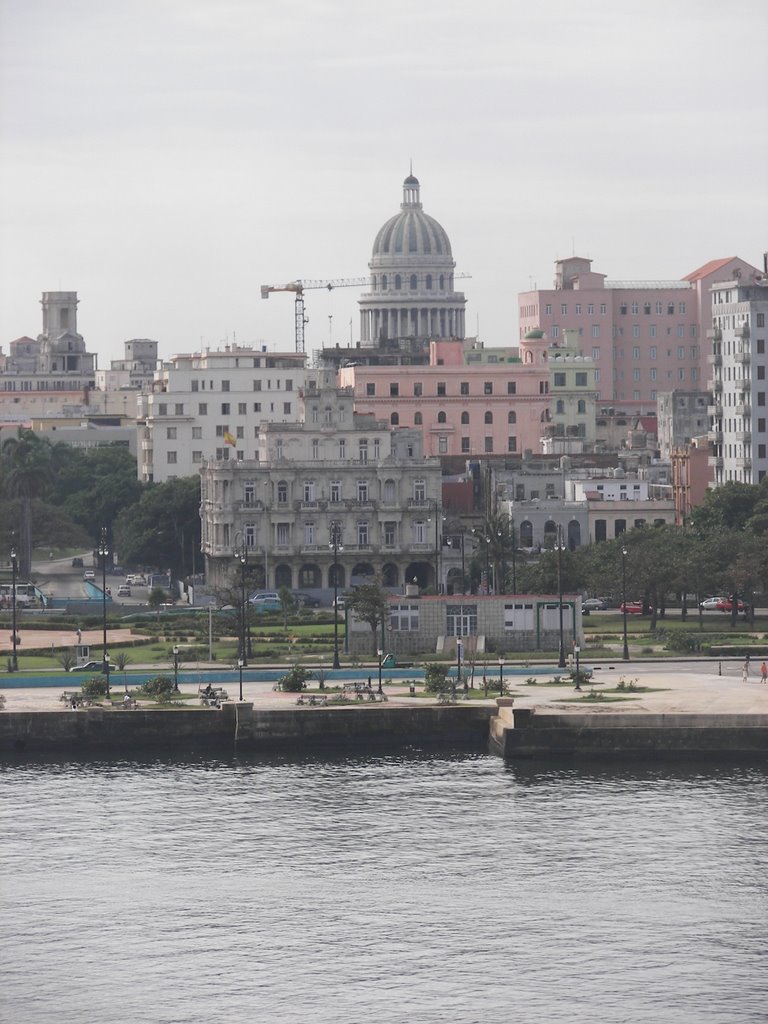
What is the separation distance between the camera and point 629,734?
9769 centimetres

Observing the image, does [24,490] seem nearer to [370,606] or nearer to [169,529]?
[169,529]

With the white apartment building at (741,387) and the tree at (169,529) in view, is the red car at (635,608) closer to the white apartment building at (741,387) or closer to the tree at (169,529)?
the white apartment building at (741,387)

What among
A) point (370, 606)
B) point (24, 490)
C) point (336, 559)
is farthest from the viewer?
point (24, 490)

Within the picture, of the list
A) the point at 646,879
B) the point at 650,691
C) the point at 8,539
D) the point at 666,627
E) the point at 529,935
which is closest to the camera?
the point at 529,935

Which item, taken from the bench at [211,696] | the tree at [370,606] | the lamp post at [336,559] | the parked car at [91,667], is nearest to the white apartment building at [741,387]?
the lamp post at [336,559]

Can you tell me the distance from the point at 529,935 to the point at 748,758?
2819cm

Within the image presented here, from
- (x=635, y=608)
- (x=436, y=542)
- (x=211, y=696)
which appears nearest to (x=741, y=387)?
(x=436, y=542)

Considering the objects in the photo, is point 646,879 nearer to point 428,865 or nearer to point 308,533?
point 428,865

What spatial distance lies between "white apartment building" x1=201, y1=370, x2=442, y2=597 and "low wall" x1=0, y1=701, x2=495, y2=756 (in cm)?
6225

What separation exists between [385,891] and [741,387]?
106 m

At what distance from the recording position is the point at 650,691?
105 meters

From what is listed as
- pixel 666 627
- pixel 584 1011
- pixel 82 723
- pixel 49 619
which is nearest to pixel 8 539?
pixel 49 619

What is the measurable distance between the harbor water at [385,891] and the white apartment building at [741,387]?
265 feet

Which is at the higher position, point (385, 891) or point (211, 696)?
point (211, 696)
